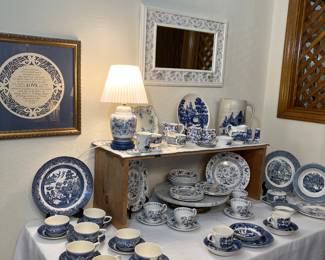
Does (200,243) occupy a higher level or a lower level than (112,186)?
lower

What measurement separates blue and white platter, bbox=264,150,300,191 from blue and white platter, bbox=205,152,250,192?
0.58 ft

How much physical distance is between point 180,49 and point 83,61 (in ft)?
1.49

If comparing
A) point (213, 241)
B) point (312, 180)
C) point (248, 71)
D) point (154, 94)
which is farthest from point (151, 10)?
point (312, 180)

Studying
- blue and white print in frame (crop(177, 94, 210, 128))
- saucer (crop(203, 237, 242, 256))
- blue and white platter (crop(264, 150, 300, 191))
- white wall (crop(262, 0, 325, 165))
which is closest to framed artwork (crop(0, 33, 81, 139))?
blue and white print in frame (crop(177, 94, 210, 128))

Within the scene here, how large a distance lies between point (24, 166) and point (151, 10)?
2.64 feet

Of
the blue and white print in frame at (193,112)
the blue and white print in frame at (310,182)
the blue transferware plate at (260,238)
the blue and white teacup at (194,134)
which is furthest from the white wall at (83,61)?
the blue and white print in frame at (310,182)

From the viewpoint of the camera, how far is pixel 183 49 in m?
1.59

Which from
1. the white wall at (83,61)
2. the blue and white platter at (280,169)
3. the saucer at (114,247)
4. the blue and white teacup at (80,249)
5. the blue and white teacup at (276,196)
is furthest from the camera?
the blue and white platter at (280,169)

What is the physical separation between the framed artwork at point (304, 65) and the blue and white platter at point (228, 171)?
416 mm

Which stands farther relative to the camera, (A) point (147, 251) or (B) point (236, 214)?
(B) point (236, 214)

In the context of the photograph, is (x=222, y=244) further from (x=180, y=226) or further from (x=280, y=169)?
(x=280, y=169)

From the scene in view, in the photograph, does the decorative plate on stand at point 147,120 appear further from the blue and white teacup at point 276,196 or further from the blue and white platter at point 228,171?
the blue and white teacup at point 276,196

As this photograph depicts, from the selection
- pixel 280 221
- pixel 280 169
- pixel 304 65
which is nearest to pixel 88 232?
pixel 280 221

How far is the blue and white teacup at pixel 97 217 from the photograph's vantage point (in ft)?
4.19
